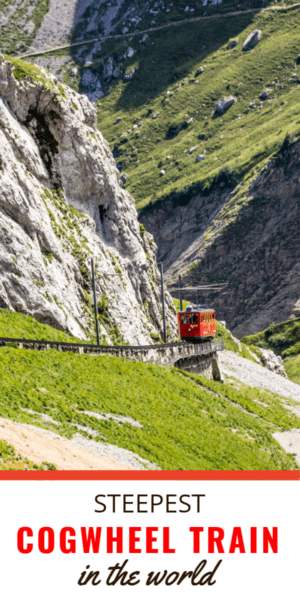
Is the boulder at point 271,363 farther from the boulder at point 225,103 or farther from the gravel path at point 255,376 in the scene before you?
the boulder at point 225,103

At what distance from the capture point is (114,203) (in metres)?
62.9

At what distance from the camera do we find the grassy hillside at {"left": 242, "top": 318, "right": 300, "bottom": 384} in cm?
11619

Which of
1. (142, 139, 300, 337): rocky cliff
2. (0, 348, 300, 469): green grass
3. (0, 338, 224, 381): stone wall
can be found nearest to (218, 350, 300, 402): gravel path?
(0, 338, 224, 381): stone wall

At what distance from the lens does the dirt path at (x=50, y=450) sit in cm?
1997

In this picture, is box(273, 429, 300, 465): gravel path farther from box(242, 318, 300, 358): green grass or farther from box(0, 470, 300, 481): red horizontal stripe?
box(242, 318, 300, 358): green grass

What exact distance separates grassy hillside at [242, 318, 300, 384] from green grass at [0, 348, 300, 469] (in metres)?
73.2

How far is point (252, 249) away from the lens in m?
149

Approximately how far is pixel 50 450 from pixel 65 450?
941 mm

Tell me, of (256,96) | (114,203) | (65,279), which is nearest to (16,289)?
(65,279)

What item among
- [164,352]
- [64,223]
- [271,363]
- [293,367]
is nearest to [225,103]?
[293,367]

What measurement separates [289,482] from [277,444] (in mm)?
19884

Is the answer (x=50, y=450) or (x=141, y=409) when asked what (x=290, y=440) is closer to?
(x=141, y=409)

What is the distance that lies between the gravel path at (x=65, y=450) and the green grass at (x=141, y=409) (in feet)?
2.07

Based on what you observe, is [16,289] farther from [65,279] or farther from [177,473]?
[177,473]
